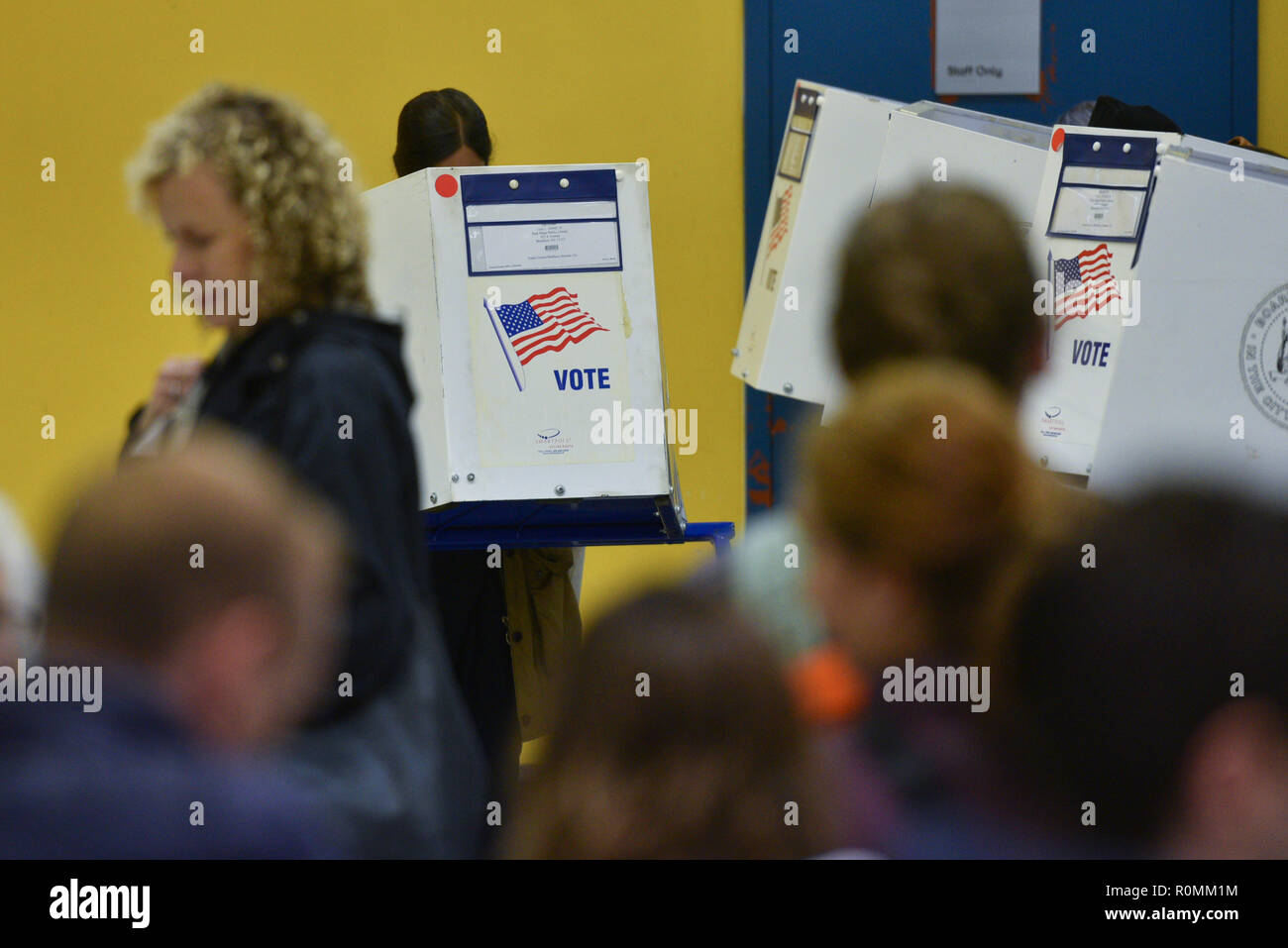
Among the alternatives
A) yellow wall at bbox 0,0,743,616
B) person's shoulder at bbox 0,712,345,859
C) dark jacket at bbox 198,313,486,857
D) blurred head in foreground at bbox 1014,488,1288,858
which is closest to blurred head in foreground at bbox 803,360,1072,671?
blurred head in foreground at bbox 1014,488,1288,858

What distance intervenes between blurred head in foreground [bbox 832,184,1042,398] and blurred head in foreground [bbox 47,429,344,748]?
59 centimetres

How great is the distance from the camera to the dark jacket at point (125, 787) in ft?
4.00

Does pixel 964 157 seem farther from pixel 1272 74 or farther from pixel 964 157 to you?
pixel 1272 74

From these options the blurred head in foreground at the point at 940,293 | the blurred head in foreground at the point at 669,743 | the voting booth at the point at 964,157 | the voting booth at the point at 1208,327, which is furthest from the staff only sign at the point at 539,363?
the blurred head in foreground at the point at 669,743

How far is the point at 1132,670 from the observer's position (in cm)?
123

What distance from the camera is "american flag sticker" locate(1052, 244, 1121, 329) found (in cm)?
254

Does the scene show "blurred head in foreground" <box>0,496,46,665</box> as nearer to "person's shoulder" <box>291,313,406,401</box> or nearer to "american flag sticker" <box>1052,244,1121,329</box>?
"person's shoulder" <box>291,313,406,401</box>

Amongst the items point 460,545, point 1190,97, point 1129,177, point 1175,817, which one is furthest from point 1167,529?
point 1190,97

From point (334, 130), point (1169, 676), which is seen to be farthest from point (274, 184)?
point (334, 130)

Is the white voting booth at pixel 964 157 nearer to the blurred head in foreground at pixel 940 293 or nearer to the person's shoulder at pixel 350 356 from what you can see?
the blurred head in foreground at pixel 940 293

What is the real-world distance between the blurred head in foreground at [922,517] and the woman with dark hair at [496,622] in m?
1.52

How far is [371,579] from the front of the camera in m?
1.44

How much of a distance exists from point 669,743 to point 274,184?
0.82 meters

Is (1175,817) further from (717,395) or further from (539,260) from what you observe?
(717,395)
